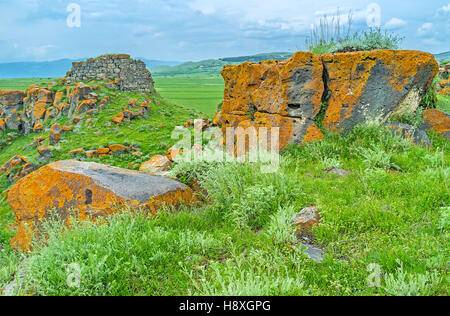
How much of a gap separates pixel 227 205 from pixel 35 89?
28.7 metres

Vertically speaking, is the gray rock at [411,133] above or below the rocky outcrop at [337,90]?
below

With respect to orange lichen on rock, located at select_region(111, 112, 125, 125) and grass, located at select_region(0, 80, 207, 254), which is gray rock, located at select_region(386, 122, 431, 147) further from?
orange lichen on rock, located at select_region(111, 112, 125, 125)

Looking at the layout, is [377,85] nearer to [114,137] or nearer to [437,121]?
[437,121]

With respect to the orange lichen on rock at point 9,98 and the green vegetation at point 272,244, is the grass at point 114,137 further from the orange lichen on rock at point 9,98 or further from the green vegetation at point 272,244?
the green vegetation at point 272,244

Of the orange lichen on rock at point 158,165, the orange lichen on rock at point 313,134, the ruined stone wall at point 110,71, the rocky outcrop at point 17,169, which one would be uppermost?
the ruined stone wall at point 110,71

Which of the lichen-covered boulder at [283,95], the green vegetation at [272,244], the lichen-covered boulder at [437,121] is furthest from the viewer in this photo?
the lichen-covered boulder at [283,95]

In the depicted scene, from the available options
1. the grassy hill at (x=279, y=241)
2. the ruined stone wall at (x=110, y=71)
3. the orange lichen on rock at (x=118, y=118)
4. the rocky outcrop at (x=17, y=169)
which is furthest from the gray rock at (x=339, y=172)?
the ruined stone wall at (x=110, y=71)

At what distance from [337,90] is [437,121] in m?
3.08

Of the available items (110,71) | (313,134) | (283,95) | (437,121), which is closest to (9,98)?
(110,71)

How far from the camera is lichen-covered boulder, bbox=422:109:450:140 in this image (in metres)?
7.97

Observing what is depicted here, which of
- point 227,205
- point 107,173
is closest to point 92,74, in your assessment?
point 107,173

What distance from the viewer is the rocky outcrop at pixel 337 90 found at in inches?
306

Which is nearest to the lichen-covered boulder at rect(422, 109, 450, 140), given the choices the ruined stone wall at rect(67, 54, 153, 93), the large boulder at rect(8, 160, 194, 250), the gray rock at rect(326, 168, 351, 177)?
the gray rock at rect(326, 168, 351, 177)

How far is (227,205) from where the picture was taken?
209 inches
